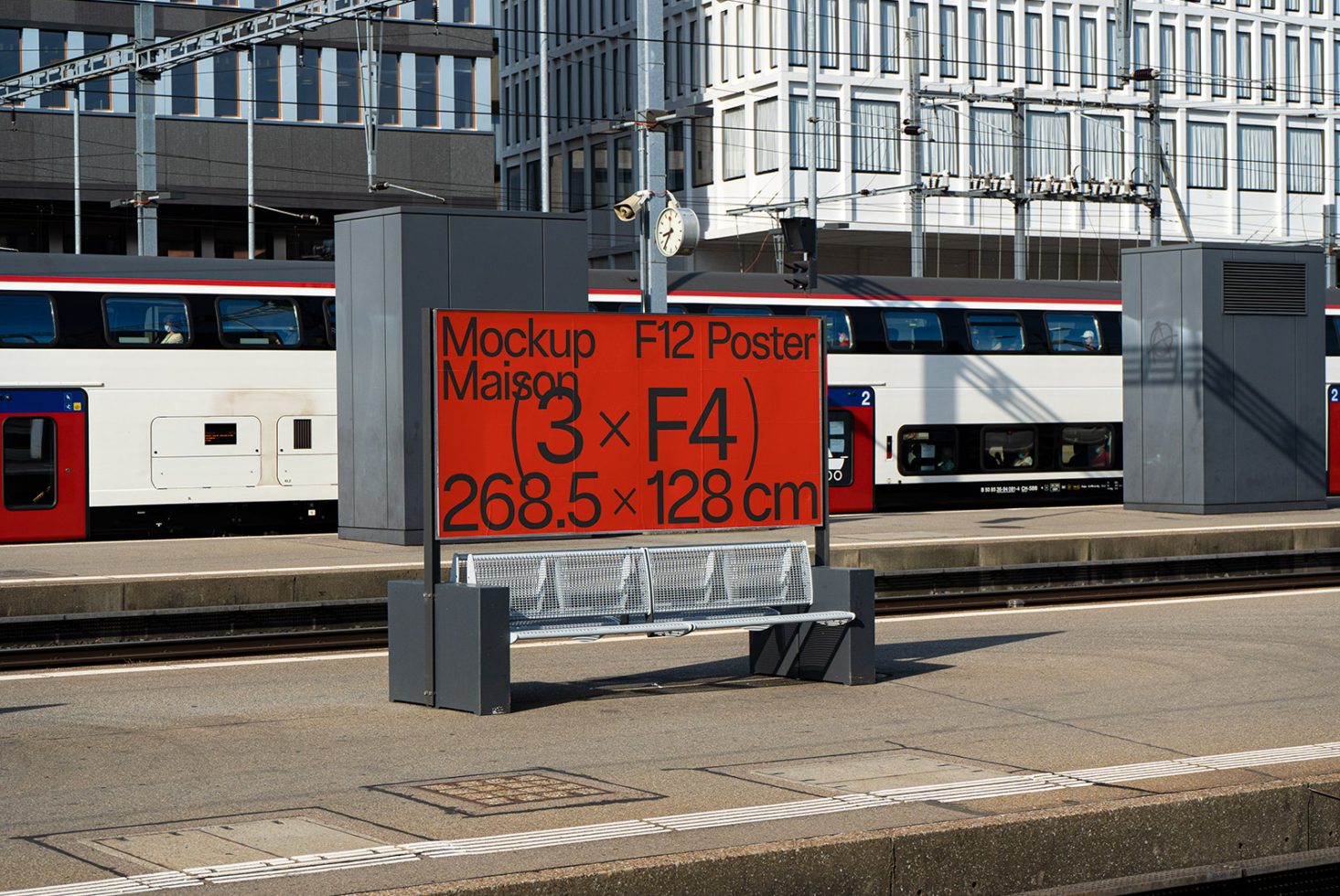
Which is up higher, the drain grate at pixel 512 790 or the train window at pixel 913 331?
the train window at pixel 913 331

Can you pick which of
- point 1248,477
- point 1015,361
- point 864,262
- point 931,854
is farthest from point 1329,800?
point 864,262

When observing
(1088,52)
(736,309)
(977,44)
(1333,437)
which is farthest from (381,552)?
(1088,52)

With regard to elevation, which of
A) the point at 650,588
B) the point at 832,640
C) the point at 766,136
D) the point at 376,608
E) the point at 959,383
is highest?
the point at 766,136

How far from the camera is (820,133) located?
5700 centimetres

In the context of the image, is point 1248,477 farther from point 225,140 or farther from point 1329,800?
point 225,140

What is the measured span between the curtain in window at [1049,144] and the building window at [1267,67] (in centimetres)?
865

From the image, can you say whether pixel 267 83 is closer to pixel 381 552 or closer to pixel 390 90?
pixel 390 90

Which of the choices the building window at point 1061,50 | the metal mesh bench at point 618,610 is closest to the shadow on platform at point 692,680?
the metal mesh bench at point 618,610

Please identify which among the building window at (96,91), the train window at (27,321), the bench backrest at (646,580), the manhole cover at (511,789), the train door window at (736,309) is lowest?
the manhole cover at (511,789)

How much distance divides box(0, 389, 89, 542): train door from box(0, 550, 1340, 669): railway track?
8.19 meters

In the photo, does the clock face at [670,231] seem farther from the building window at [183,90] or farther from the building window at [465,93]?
the building window at [465,93]

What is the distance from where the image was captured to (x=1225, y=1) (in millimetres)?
64375

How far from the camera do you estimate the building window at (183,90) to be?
54.8m

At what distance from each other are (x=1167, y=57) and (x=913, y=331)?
37063mm
